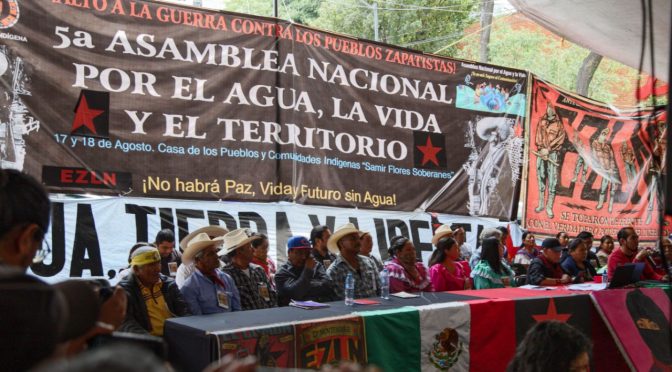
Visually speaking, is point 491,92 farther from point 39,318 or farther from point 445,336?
point 39,318

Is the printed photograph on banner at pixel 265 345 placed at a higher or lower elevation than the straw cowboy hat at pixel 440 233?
lower

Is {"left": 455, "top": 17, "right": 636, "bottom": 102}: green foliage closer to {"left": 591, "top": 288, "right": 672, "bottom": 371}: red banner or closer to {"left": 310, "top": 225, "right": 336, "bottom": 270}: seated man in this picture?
{"left": 310, "top": 225, "right": 336, "bottom": 270}: seated man

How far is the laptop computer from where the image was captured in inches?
260

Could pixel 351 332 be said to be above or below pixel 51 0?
below

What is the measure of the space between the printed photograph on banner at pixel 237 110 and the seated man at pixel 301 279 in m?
2.01

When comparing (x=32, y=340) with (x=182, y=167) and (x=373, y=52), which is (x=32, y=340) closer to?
(x=182, y=167)

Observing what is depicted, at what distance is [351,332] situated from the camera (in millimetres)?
4574

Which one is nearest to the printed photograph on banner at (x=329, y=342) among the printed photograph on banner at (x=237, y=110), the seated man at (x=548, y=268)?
the seated man at (x=548, y=268)

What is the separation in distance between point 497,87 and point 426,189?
2102 mm

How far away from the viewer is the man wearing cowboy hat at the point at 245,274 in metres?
5.75

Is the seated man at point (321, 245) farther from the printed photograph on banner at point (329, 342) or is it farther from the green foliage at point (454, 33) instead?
the green foliage at point (454, 33)

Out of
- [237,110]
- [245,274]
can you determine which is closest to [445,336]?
[245,274]

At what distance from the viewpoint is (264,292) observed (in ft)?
19.3

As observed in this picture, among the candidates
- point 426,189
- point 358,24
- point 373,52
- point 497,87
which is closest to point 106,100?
point 373,52
